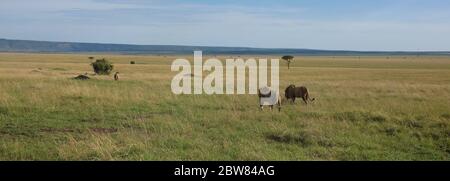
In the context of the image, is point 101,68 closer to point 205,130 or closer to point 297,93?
point 297,93

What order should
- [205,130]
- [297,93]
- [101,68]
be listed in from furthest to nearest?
[101,68], [297,93], [205,130]

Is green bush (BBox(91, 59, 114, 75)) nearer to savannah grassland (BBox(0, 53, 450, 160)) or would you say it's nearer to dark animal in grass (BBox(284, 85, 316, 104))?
savannah grassland (BBox(0, 53, 450, 160))

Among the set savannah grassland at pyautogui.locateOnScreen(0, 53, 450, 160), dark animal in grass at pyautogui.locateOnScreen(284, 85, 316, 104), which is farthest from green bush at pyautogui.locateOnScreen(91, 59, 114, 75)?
dark animal in grass at pyautogui.locateOnScreen(284, 85, 316, 104)

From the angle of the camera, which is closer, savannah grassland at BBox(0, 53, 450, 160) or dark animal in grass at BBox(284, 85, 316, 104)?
savannah grassland at BBox(0, 53, 450, 160)

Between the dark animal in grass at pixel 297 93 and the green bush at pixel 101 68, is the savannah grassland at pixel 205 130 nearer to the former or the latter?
the dark animal in grass at pixel 297 93

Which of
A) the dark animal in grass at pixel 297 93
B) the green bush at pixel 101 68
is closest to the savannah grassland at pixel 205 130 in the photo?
the dark animal in grass at pixel 297 93

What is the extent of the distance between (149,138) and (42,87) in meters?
13.7

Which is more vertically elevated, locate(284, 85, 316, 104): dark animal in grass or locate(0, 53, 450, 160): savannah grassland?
locate(284, 85, 316, 104): dark animal in grass

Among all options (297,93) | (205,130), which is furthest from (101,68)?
(205,130)

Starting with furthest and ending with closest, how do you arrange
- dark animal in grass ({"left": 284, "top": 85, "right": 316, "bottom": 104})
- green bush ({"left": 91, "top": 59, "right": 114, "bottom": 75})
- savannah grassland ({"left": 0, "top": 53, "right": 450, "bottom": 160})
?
green bush ({"left": 91, "top": 59, "right": 114, "bottom": 75}) → dark animal in grass ({"left": 284, "top": 85, "right": 316, "bottom": 104}) → savannah grassland ({"left": 0, "top": 53, "right": 450, "bottom": 160})

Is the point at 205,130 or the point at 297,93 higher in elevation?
the point at 297,93

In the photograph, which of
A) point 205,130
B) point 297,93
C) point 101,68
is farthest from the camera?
point 101,68
